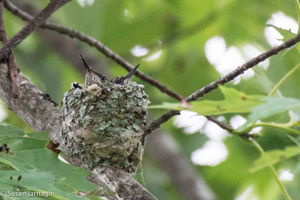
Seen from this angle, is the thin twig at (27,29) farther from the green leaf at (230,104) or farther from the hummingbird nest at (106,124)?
the green leaf at (230,104)

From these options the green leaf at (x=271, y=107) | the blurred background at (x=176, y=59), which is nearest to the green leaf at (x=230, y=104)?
the green leaf at (x=271, y=107)

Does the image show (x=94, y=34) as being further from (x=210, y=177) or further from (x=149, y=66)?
(x=210, y=177)

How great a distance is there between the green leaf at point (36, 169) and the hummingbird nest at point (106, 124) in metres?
0.65

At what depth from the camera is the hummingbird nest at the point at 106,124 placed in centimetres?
338

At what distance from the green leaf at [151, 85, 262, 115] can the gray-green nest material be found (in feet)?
4.88

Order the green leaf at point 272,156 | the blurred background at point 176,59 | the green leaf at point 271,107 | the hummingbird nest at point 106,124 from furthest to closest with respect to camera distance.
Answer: the blurred background at point 176,59 < the hummingbird nest at point 106,124 < the green leaf at point 272,156 < the green leaf at point 271,107

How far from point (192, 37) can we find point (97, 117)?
2.89 m

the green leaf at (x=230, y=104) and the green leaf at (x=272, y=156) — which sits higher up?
the green leaf at (x=230, y=104)

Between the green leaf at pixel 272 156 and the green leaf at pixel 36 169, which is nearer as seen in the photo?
the green leaf at pixel 272 156

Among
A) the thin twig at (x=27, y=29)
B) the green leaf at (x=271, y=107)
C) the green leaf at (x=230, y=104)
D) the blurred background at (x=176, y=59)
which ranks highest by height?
the blurred background at (x=176, y=59)

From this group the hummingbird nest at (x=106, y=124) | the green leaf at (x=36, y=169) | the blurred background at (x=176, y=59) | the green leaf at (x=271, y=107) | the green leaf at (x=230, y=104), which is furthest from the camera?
the blurred background at (x=176, y=59)

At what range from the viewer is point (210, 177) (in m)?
6.33

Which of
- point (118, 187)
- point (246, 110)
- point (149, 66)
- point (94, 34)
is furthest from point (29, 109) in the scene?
point (149, 66)

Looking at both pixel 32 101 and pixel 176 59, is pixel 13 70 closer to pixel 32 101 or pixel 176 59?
pixel 32 101
